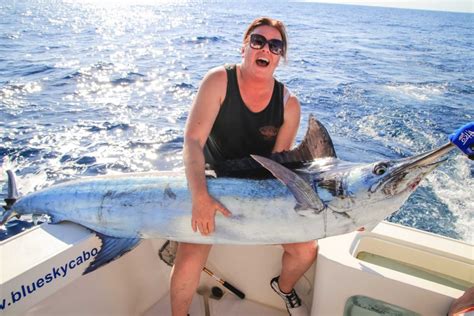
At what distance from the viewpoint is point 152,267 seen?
2.58 m

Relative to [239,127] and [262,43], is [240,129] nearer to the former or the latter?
[239,127]

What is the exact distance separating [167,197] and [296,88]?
30.1 feet

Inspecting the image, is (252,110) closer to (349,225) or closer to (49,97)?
(349,225)

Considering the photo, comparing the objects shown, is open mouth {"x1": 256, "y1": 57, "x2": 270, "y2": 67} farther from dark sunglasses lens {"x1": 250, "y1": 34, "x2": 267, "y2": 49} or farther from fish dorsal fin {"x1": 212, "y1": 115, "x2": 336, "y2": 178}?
fish dorsal fin {"x1": 212, "y1": 115, "x2": 336, "y2": 178}

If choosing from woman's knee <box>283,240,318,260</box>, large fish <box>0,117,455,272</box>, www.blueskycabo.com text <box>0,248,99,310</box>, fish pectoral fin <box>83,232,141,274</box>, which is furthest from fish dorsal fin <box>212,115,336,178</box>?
www.blueskycabo.com text <box>0,248,99,310</box>

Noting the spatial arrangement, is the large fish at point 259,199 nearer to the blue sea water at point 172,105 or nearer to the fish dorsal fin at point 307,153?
the fish dorsal fin at point 307,153

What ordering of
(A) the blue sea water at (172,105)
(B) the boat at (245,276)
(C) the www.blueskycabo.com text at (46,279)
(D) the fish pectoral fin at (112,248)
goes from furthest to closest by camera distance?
(A) the blue sea water at (172,105), (D) the fish pectoral fin at (112,248), (B) the boat at (245,276), (C) the www.blueskycabo.com text at (46,279)

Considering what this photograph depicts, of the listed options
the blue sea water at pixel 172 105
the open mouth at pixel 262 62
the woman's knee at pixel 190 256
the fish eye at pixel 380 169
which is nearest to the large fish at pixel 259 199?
the fish eye at pixel 380 169

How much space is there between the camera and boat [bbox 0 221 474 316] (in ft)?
6.14

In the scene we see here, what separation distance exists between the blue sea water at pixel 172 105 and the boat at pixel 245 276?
1.31m

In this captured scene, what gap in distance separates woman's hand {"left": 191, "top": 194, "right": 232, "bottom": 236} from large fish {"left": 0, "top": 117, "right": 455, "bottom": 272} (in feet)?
0.12

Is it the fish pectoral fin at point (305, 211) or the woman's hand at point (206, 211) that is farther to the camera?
the woman's hand at point (206, 211)

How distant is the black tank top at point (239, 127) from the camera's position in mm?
2334

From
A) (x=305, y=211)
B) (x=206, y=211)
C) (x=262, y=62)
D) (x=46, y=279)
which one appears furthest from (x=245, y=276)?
(x=262, y=62)
